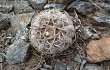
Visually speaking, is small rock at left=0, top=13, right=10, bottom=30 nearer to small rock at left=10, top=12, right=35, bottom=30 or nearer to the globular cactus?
small rock at left=10, top=12, right=35, bottom=30

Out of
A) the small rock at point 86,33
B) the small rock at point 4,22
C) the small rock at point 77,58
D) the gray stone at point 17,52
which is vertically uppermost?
the small rock at point 4,22

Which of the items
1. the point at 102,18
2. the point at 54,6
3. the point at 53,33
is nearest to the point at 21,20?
the point at 54,6

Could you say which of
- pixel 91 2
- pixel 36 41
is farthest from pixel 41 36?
pixel 91 2

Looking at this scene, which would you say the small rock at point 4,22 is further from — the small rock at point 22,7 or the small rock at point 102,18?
the small rock at point 102,18

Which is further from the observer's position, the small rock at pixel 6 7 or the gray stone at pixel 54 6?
the small rock at pixel 6 7

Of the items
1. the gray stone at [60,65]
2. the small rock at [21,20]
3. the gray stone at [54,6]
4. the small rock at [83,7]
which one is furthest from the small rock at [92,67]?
the small rock at [21,20]

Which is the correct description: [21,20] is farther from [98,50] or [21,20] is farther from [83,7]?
[98,50]

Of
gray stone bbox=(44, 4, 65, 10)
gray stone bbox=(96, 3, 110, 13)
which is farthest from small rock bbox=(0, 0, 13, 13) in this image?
gray stone bbox=(96, 3, 110, 13)
